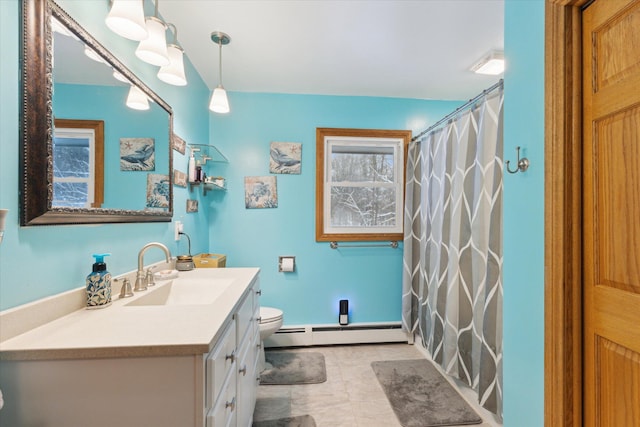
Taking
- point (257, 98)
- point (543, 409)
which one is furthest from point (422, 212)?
point (257, 98)

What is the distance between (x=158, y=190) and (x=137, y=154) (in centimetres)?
26

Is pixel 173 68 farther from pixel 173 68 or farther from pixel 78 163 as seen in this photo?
pixel 78 163

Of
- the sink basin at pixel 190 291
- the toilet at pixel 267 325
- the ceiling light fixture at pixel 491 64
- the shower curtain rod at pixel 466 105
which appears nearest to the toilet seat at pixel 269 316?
the toilet at pixel 267 325

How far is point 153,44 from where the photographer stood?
3.92 ft

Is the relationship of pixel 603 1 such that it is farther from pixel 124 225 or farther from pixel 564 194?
pixel 124 225

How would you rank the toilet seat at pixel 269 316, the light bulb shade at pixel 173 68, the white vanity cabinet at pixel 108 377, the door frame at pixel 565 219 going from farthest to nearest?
the toilet seat at pixel 269 316 < the light bulb shade at pixel 173 68 < the door frame at pixel 565 219 < the white vanity cabinet at pixel 108 377

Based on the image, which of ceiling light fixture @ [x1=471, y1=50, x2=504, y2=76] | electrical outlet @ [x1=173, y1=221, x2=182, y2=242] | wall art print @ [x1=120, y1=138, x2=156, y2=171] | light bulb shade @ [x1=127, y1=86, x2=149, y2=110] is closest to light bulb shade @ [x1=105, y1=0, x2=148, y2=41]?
light bulb shade @ [x1=127, y1=86, x2=149, y2=110]

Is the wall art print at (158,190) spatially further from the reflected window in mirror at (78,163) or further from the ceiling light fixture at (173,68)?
the ceiling light fixture at (173,68)

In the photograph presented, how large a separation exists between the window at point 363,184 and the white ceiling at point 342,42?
473 mm

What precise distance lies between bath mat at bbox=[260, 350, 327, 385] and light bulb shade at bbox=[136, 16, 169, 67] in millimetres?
2141

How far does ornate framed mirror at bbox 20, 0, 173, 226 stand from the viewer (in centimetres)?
85

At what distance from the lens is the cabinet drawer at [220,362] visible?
2.69 feet

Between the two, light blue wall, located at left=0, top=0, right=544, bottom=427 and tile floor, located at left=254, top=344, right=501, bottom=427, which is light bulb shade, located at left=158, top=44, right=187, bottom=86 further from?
tile floor, located at left=254, top=344, right=501, bottom=427

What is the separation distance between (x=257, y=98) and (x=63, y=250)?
2.13m
